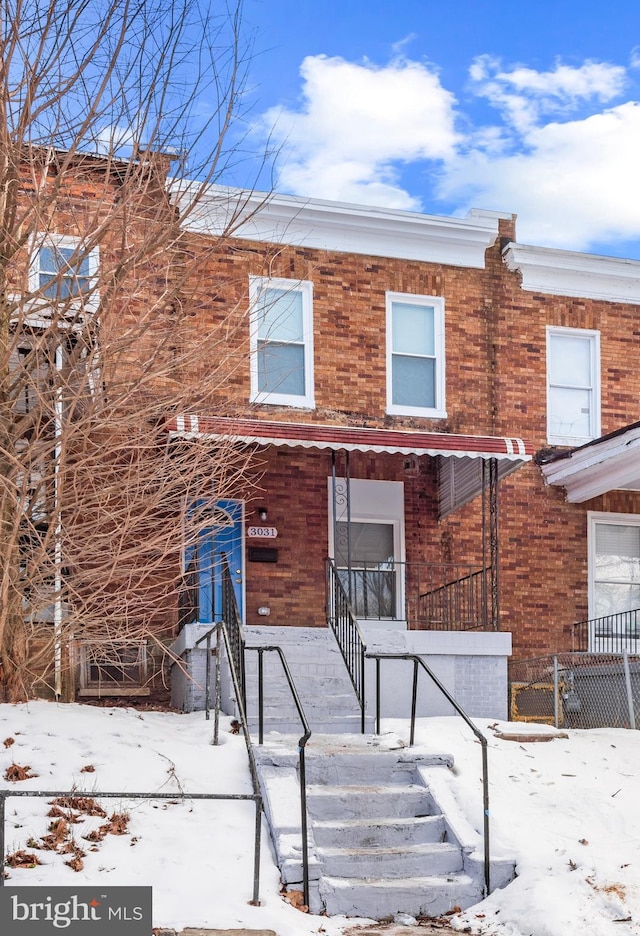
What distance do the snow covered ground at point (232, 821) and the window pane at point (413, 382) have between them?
231 inches

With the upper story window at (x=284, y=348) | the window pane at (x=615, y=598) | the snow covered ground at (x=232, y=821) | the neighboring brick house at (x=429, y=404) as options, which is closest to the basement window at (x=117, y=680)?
the neighboring brick house at (x=429, y=404)

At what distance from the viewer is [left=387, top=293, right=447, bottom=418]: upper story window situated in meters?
16.0

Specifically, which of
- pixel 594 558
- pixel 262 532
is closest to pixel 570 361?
pixel 594 558

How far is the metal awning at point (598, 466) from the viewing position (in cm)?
1445

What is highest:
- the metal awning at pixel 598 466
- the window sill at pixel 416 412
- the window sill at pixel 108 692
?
the window sill at pixel 416 412

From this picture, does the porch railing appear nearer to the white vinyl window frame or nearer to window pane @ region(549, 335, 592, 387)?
the white vinyl window frame

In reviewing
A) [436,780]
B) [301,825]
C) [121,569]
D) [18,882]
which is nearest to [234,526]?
[121,569]

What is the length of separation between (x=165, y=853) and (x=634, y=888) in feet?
10.8

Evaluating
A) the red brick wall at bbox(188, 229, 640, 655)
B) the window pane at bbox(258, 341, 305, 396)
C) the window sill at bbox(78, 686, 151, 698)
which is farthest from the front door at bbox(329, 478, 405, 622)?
the window sill at bbox(78, 686, 151, 698)

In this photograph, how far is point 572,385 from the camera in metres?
16.9

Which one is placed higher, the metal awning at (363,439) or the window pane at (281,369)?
the window pane at (281,369)

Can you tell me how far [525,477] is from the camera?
1623 centimetres

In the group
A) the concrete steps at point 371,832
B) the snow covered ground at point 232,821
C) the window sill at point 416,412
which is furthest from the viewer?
the window sill at point 416,412

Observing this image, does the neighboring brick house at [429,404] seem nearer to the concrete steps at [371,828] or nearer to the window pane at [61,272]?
the window pane at [61,272]
